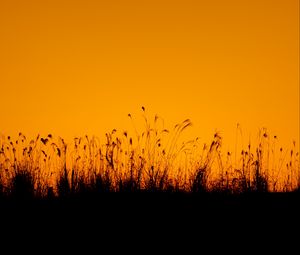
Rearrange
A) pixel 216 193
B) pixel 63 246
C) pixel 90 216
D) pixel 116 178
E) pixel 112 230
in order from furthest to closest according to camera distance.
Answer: pixel 116 178 → pixel 216 193 → pixel 90 216 → pixel 112 230 → pixel 63 246

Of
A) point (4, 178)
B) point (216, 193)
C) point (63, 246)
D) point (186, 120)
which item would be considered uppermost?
point (186, 120)

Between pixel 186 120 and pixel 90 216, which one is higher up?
pixel 186 120

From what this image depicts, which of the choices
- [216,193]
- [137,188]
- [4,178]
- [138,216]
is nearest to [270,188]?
[216,193]

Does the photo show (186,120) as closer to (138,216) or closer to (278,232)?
(138,216)

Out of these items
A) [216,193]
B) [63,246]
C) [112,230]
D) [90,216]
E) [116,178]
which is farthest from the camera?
[116,178]

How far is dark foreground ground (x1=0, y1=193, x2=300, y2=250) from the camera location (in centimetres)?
473

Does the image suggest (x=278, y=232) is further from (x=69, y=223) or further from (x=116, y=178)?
(x=116, y=178)

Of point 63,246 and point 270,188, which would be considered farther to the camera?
point 270,188

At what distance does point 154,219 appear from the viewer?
5125 millimetres

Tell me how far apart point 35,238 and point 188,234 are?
3.70 ft

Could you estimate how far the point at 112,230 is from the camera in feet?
16.2

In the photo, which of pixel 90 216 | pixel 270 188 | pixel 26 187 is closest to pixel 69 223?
pixel 90 216

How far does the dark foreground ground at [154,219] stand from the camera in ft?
15.5

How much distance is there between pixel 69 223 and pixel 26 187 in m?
2.11
